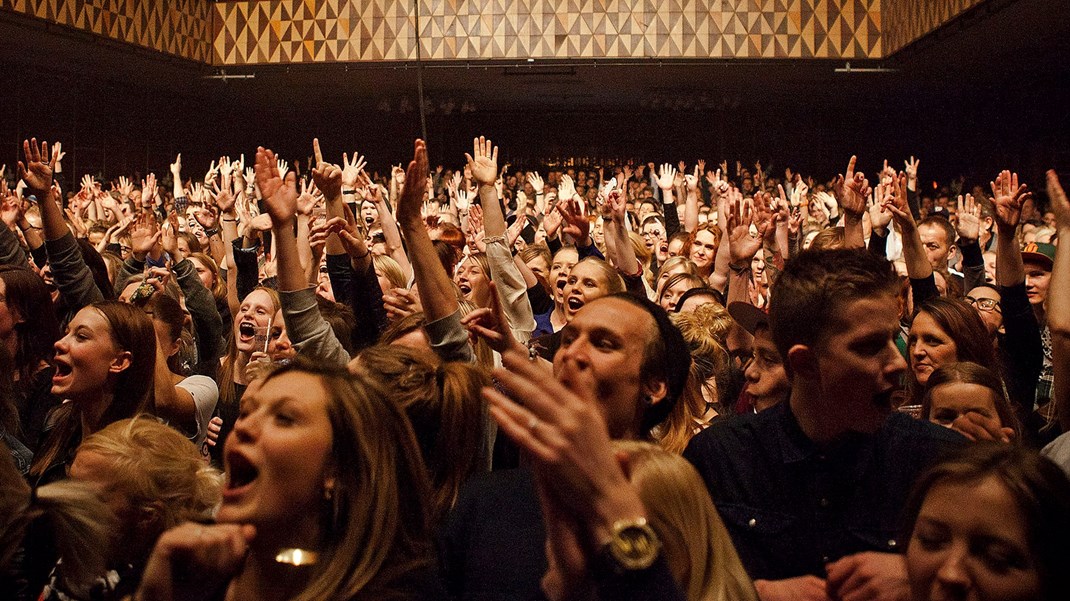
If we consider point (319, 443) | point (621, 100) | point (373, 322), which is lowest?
point (319, 443)

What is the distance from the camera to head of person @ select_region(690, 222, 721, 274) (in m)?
6.06

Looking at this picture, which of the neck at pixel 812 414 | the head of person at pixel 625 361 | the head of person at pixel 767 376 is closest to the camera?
the neck at pixel 812 414

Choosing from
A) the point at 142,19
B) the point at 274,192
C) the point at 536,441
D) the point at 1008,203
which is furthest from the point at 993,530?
the point at 142,19

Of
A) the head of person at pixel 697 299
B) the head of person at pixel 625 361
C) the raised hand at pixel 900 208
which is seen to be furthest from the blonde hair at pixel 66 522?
the raised hand at pixel 900 208

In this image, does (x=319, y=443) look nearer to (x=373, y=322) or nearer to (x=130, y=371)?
(x=130, y=371)

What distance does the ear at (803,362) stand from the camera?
206 centimetres

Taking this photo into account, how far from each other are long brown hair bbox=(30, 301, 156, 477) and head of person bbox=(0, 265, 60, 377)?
2.15ft

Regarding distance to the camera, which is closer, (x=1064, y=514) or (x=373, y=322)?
(x=1064, y=514)

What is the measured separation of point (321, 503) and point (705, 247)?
452 centimetres

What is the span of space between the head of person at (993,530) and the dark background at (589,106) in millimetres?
10731

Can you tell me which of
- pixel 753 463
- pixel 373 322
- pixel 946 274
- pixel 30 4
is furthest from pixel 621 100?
pixel 753 463

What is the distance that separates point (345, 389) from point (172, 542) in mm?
410

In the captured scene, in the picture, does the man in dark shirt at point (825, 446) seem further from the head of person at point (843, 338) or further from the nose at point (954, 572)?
the nose at point (954, 572)

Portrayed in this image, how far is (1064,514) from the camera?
4.64ft
